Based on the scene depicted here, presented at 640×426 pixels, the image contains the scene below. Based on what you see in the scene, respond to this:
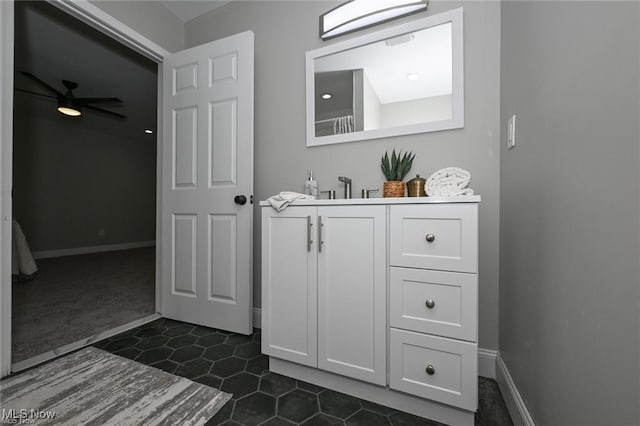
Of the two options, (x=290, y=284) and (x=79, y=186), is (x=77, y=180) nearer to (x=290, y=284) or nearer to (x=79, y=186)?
(x=79, y=186)

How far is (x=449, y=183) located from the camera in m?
1.18

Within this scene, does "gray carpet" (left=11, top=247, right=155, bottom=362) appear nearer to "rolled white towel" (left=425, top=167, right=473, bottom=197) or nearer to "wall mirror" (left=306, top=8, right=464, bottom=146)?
"wall mirror" (left=306, top=8, right=464, bottom=146)

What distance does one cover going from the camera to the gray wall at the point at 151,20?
181cm

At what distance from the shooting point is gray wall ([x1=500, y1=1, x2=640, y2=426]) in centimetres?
52

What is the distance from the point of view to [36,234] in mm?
4316

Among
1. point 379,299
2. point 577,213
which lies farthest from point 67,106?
point 577,213

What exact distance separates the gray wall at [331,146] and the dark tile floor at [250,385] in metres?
0.36

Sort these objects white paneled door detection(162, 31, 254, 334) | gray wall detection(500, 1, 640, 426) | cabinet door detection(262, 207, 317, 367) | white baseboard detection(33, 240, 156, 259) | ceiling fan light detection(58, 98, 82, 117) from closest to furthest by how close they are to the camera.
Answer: gray wall detection(500, 1, 640, 426) → cabinet door detection(262, 207, 317, 367) → white paneled door detection(162, 31, 254, 334) → ceiling fan light detection(58, 98, 82, 117) → white baseboard detection(33, 240, 156, 259)

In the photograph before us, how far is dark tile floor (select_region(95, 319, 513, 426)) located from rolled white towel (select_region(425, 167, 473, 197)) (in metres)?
0.95

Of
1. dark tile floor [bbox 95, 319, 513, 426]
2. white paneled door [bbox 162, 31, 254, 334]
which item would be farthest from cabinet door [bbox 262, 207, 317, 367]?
white paneled door [bbox 162, 31, 254, 334]

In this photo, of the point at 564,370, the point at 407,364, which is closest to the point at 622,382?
the point at 564,370

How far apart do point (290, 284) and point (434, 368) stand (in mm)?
714

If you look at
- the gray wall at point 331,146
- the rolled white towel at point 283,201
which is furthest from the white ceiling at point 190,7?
the rolled white towel at point 283,201

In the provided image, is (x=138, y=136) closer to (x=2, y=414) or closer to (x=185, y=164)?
(x=185, y=164)
